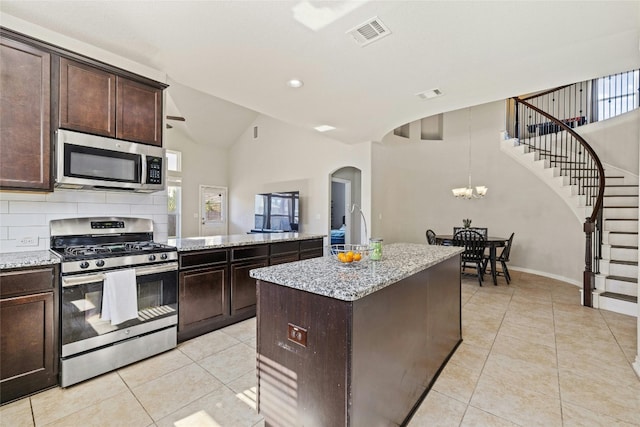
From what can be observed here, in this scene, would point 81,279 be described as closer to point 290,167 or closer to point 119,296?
point 119,296

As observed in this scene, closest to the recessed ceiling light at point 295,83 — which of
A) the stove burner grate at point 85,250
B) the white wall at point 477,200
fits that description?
the stove burner grate at point 85,250

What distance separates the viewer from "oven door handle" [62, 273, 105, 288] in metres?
2.04

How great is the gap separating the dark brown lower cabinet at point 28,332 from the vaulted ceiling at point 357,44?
189 cm

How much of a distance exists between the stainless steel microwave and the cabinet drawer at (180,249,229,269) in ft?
2.40

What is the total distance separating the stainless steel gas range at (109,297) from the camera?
2074 mm

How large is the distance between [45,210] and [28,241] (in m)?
0.27

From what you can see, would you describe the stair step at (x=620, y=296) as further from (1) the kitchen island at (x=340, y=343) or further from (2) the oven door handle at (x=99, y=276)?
(2) the oven door handle at (x=99, y=276)

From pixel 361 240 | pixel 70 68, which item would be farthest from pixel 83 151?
pixel 361 240

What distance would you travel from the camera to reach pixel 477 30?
225cm

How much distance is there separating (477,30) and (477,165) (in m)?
5.14

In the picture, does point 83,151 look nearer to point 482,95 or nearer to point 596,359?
point 482,95

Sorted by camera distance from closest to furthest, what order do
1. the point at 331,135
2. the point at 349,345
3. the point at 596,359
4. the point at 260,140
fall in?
the point at 349,345
the point at 596,359
the point at 331,135
the point at 260,140

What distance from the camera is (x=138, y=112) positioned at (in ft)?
8.95

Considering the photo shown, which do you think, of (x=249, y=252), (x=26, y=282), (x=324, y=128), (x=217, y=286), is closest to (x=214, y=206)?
(x=324, y=128)
